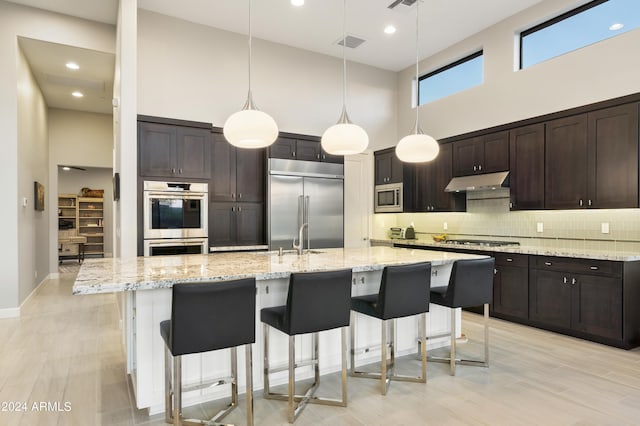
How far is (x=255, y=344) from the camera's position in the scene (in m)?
2.81

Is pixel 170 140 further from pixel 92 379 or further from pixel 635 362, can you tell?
pixel 635 362

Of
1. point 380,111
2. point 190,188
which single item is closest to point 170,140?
point 190,188

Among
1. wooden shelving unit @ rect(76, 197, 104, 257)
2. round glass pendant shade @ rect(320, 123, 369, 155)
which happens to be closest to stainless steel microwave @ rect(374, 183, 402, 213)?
round glass pendant shade @ rect(320, 123, 369, 155)

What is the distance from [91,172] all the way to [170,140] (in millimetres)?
8322

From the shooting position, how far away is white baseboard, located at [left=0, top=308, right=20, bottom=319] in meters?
4.95

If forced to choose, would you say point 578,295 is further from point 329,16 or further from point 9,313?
point 9,313

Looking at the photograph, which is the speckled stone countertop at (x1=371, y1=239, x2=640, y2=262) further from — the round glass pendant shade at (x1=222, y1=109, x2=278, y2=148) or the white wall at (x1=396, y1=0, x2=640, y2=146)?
the round glass pendant shade at (x1=222, y1=109, x2=278, y2=148)

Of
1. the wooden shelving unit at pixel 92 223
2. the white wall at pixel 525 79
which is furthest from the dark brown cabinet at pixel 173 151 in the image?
the wooden shelving unit at pixel 92 223

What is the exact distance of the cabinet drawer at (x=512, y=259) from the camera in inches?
177

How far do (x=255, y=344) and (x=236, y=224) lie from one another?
2.77 m

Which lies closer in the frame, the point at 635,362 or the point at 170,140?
the point at 635,362

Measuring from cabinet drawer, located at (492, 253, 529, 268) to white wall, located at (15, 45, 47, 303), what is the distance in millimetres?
6172

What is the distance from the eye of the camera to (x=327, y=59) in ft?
21.5

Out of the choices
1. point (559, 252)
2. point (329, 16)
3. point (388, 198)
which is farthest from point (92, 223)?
point (559, 252)
